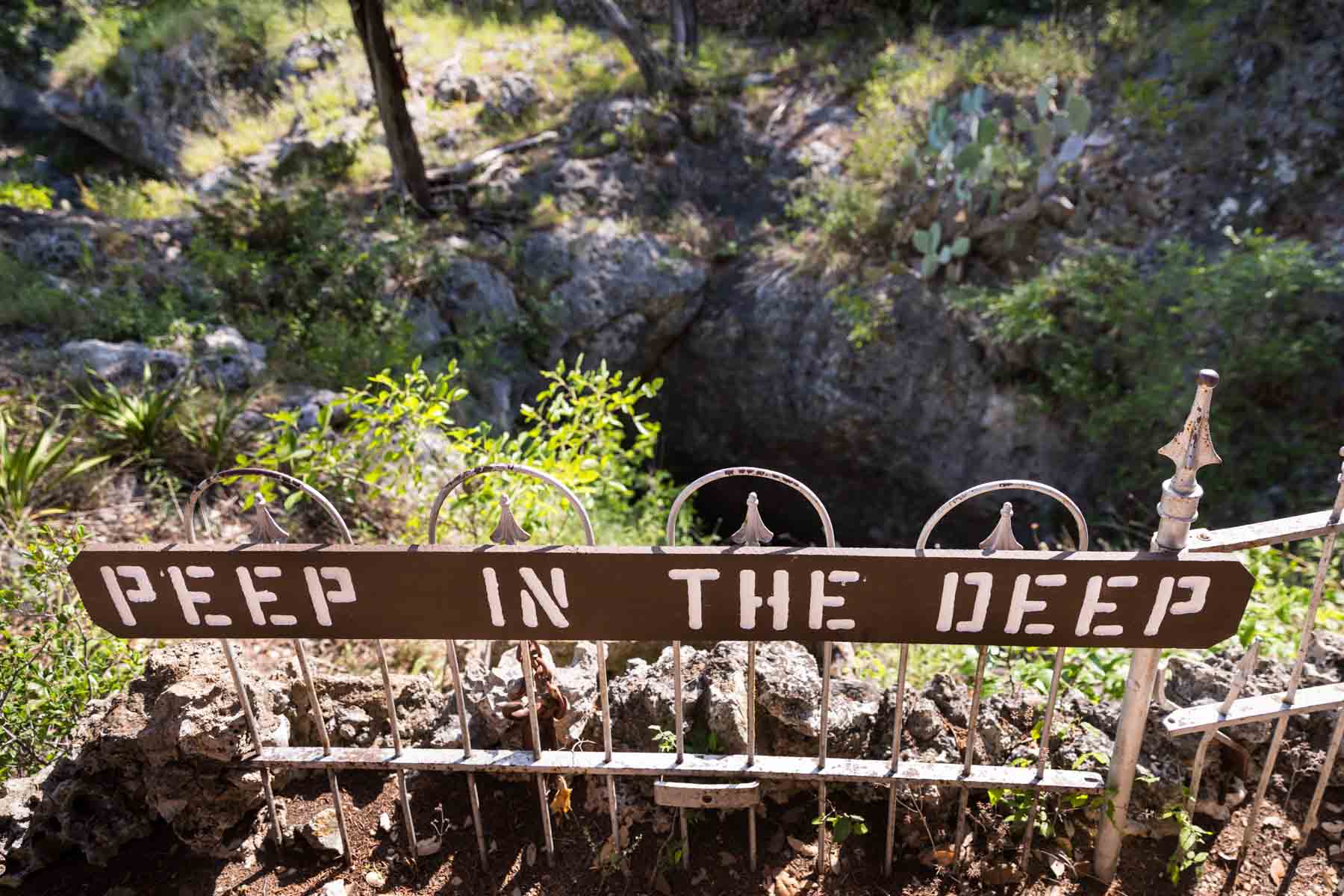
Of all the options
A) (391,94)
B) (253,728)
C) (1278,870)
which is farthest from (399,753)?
(391,94)

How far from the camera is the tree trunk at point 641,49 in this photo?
8547 millimetres

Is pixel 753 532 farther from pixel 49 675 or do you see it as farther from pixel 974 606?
pixel 49 675

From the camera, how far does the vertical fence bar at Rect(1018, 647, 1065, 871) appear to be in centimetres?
180

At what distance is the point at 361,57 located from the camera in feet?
34.6

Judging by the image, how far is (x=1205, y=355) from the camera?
518cm

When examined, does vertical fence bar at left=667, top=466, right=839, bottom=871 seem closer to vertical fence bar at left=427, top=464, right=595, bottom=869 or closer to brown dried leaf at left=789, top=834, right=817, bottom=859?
brown dried leaf at left=789, top=834, right=817, bottom=859

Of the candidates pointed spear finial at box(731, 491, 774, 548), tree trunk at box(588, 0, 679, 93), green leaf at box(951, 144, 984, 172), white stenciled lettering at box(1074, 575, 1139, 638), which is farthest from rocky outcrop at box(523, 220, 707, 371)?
white stenciled lettering at box(1074, 575, 1139, 638)

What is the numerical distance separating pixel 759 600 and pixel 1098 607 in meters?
0.68

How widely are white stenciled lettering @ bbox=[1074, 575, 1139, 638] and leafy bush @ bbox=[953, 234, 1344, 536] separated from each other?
3.55m

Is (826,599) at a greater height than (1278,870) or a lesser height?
greater

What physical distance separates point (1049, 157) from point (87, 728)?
6900 mm

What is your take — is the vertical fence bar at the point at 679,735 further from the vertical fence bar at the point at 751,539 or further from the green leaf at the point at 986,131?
the green leaf at the point at 986,131

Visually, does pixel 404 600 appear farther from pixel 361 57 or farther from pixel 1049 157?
pixel 361 57

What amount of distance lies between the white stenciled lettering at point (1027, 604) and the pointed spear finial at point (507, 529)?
1014mm
